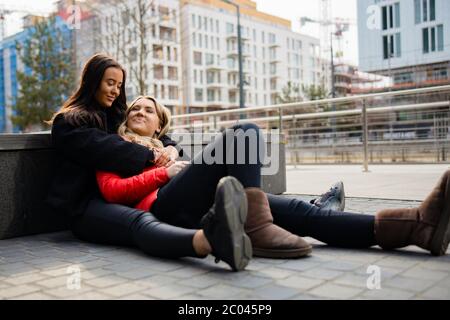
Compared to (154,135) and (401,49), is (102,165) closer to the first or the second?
(154,135)

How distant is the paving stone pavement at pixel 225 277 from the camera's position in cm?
188

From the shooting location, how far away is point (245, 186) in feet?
7.60

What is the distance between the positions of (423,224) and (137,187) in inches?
58.2

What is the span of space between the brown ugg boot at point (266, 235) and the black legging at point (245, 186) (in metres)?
0.08

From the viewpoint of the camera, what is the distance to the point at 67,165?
3.00m

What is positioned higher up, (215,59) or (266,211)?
(215,59)

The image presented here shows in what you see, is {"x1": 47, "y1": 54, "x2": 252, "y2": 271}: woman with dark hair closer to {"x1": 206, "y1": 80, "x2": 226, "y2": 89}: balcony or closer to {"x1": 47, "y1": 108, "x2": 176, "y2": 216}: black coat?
{"x1": 47, "y1": 108, "x2": 176, "y2": 216}: black coat

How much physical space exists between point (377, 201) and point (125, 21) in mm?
15438

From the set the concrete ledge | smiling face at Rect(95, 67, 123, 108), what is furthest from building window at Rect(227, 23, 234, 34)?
smiling face at Rect(95, 67, 123, 108)

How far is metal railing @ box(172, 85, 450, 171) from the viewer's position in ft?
25.9

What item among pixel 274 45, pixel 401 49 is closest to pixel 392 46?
pixel 401 49

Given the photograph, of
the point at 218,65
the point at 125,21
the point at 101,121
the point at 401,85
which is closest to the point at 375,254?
the point at 101,121

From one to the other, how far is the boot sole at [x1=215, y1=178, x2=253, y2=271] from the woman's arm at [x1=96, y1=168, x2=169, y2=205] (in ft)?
2.55

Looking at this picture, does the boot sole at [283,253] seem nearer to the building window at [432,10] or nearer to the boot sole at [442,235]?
the boot sole at [442,235]
